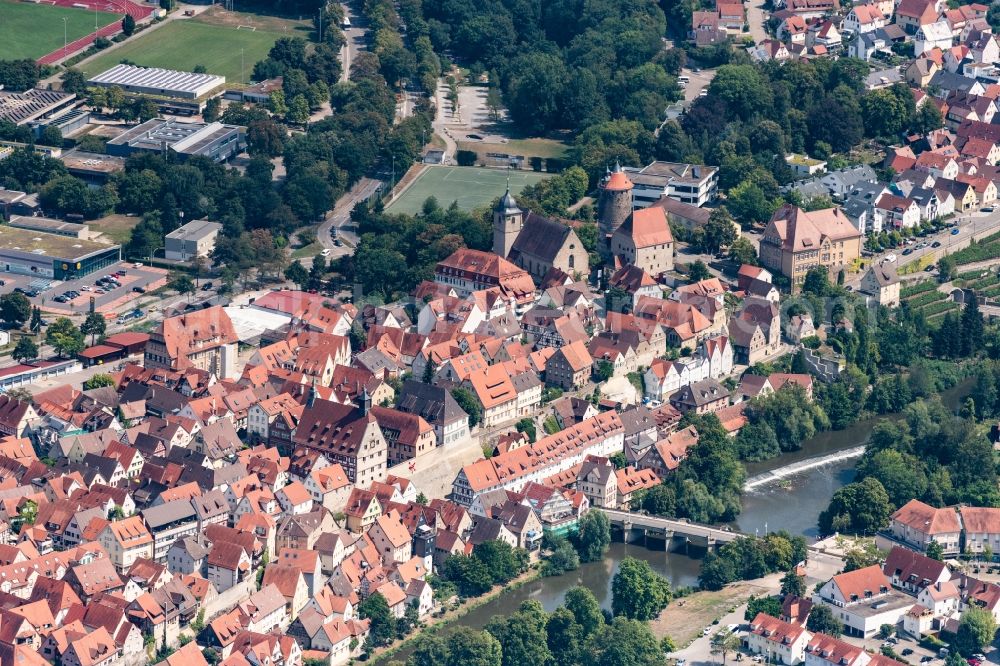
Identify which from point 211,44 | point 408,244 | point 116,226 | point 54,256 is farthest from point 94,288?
point 211,44

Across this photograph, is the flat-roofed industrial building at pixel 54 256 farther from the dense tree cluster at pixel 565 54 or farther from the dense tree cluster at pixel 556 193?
the dense tree cluster at pixel 565 54

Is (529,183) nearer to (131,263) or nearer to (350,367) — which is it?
(131,263)

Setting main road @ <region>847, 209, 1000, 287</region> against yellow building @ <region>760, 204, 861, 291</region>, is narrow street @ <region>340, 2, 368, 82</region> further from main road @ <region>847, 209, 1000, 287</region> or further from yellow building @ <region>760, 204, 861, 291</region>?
main road @ <region>847, 209, 1000, 287</region>

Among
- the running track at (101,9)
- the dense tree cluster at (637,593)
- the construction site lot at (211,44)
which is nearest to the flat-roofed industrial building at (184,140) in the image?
the construction site lot at (211,44)

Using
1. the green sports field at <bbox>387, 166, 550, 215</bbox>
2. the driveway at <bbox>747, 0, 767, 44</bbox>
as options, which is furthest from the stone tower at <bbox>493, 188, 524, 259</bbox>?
the driveway at <bbox>747, 0, 767, 44</bbox>

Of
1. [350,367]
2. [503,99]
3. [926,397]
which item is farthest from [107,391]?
[503,99]
